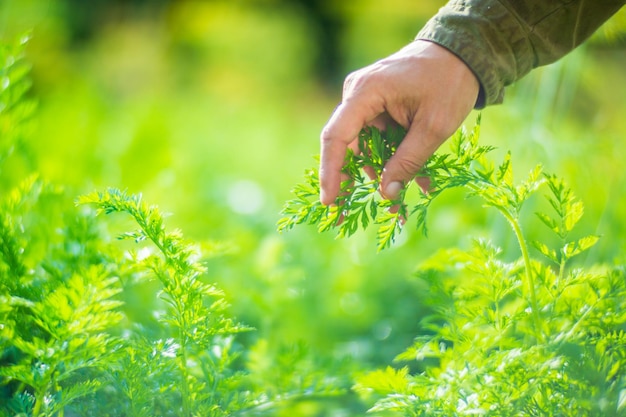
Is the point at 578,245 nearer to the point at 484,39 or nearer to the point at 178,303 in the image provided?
the point at 484,39

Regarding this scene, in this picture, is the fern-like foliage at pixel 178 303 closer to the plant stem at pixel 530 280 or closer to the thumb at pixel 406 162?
the thumb at pixel 406 162

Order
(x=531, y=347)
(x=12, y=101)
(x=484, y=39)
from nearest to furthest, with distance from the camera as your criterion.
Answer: (x=531, y=347) < (x=484, y=39) < (x=12, y=101)

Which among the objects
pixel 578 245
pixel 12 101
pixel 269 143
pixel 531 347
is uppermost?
pixel 269 143

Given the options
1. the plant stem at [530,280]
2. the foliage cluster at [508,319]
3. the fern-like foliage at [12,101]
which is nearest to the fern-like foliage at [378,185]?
the foliage cluster at [508,319]

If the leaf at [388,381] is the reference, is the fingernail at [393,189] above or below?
above

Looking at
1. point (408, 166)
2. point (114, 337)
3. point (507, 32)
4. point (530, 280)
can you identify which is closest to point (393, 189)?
point (408, 166)

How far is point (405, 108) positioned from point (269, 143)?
4.11 metres

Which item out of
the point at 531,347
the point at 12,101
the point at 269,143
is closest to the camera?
the point at 531,347

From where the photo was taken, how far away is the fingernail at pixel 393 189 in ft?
3.97

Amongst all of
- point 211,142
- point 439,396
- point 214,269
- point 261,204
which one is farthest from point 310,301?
point 211,142

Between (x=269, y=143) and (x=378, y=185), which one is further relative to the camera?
(x=269, y=143)

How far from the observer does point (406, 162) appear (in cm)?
121

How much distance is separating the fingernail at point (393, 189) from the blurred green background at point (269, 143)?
1.04ft

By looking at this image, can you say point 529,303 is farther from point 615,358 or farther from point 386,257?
point 386,257
